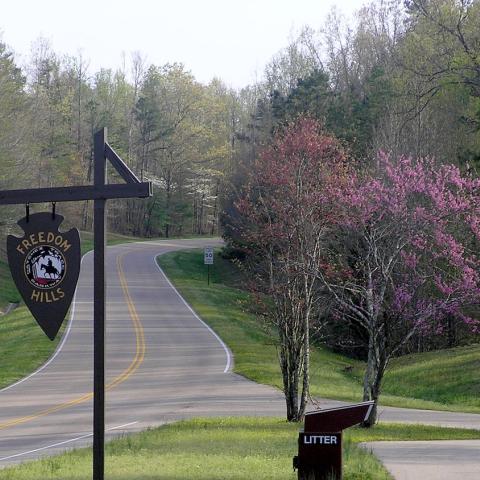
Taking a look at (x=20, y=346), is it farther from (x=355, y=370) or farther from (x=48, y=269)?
(x=48, y=269)

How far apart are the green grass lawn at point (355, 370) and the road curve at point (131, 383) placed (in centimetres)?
114

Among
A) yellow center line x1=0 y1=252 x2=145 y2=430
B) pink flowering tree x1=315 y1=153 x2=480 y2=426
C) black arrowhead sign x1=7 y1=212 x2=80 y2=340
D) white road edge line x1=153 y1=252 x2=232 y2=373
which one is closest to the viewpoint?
black arrowhead sign x1=7 y1=212 x2=80 y2=340

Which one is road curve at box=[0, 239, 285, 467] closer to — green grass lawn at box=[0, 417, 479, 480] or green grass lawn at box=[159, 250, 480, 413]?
green grass lawn at box=[159, 250, 480, 413]

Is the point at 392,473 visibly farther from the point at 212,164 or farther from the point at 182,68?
the point at 182,68

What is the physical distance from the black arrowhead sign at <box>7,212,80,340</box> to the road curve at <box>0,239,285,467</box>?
7.61m

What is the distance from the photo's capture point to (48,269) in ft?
31.1

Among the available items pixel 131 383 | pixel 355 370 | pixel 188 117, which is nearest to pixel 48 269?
pixel 131 383

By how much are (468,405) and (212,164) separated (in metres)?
69.4

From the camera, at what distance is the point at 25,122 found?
205ft

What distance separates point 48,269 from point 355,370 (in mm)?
30624

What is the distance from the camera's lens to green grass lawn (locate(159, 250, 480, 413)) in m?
29.9

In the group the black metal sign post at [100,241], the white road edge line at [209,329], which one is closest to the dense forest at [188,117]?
the white road edge line at [209,329]

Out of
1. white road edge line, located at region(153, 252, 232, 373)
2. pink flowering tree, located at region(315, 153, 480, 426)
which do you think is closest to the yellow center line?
white road edge line, located at region(153, 252, 232, 373)

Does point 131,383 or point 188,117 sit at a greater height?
point 188,117
